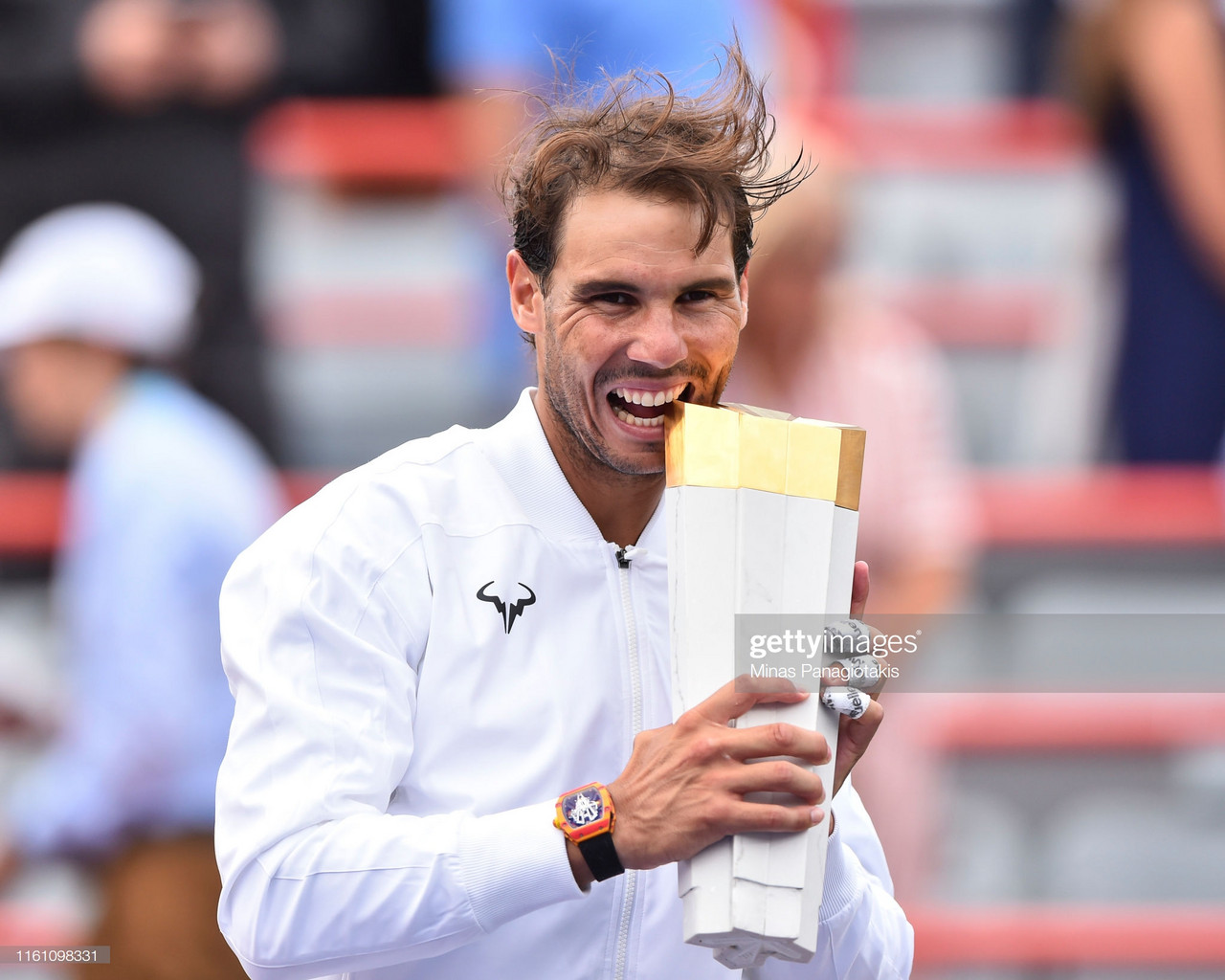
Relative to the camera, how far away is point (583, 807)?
68.4 inches

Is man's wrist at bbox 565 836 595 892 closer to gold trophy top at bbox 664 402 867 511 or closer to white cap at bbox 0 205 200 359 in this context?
gold trophy top at bbox 664 402 867 511

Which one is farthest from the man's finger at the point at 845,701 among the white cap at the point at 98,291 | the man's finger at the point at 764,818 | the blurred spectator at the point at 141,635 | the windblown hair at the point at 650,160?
the white cap at the point at 98,291


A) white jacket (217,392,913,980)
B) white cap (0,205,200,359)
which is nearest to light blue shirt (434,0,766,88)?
white cap (0,205,200,359)

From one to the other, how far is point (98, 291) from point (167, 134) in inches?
36.1

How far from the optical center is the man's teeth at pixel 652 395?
1.96m

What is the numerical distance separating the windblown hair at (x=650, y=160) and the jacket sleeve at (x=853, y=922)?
68 cm

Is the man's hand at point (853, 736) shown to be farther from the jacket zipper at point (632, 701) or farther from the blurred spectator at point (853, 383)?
the blurred spectator at point (853, 383)

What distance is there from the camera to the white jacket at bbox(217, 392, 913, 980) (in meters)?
1.75

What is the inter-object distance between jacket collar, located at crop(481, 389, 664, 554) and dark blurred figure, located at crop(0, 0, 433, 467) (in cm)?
277

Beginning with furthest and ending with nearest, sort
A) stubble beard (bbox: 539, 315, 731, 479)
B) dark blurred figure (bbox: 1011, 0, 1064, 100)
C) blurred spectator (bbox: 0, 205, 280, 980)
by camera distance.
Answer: dark blurred figure (bbox: 1011, 0, 1064, 100), blurred spectator (bbox: 0, 205, 280, 980), stubble beard (bbox: 539, 315, 731, 479)

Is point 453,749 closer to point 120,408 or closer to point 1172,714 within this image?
point 120,408

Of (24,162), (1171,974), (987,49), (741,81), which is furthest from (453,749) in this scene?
(987,49)

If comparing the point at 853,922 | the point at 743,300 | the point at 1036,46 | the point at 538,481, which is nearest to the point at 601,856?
Answer: the point at 853,922

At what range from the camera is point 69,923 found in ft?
14.5
